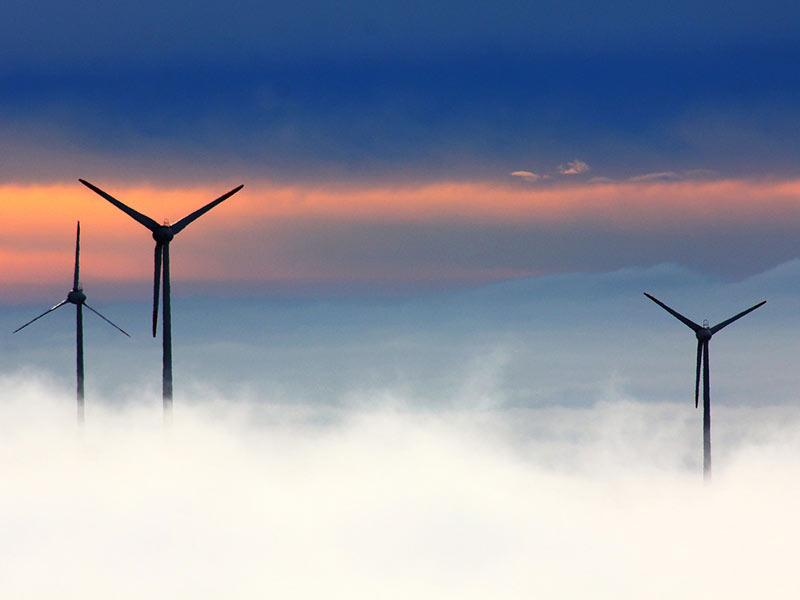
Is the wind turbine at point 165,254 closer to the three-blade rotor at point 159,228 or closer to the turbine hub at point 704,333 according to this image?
the three-blade rotor at point 159,228

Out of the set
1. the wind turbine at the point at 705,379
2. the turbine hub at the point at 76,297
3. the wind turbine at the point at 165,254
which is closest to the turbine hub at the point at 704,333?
the wind turbine at the point at 705,379

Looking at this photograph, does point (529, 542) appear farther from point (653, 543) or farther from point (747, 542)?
point (747, 542)

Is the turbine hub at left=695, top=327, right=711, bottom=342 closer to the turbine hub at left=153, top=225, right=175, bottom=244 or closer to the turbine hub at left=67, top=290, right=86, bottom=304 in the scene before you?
the turbine hub at left=153, top=225, right=175, bottom=244

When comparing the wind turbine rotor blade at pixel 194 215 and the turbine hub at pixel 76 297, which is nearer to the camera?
the wind turbine rotor blade at pixel 194 215

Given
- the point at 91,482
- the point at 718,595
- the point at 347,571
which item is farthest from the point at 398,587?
the point at 91,482

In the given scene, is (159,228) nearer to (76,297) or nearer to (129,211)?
(129,211)

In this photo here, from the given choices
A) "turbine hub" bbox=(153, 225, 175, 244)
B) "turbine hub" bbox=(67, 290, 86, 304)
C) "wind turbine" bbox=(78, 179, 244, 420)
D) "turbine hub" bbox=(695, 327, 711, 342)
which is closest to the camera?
"wind turbine" bbox=(78, 179, 244, 420)

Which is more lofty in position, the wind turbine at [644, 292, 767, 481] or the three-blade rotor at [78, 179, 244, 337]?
the three-blade rotor at [78, 179, 244, 337]

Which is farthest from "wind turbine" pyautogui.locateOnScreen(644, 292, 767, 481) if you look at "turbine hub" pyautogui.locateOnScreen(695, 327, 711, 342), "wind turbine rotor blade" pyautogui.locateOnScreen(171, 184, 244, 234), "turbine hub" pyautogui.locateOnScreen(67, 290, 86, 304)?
"turbine hub" pyautogui.locateOnScreen(67, 290, 86, 304)

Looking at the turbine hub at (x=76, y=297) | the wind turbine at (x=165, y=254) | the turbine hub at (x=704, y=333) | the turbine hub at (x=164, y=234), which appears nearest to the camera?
the wind turbine at (x=165, y=254)
